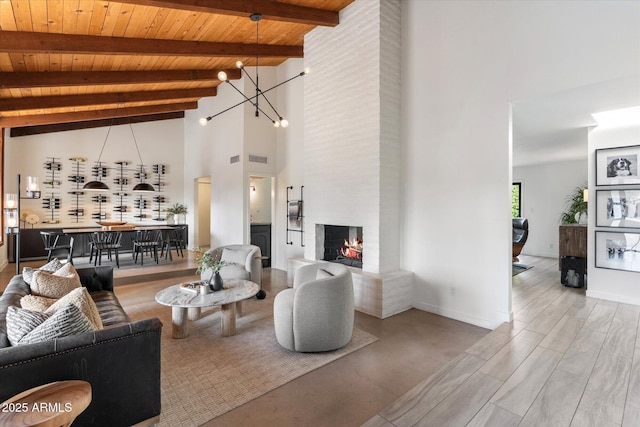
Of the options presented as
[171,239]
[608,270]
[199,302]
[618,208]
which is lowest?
[199,302]

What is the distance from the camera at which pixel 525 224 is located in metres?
7.48

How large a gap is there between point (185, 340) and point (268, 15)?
4.32 meters

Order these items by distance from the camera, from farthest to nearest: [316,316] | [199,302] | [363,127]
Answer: [363,127] → [199,302] → [316,316]

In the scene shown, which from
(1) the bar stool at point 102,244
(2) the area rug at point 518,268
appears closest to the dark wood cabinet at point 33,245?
(1) the bar stool at point 102,244

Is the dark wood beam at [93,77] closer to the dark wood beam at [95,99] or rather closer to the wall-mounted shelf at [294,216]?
the dark wood beam at [95,99]

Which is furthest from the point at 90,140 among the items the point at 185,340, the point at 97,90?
the point at 185,340

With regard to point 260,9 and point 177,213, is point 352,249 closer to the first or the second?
point 260,9

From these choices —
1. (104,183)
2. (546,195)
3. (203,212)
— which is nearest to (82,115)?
(104,183)

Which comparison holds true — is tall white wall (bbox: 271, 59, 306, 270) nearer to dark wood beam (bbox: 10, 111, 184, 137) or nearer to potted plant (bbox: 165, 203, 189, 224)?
potted plant (bbox: 165, 203, 189, 224)

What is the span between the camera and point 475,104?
155 inches

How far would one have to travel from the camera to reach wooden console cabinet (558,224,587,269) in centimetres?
526

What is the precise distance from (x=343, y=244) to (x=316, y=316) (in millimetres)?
2529

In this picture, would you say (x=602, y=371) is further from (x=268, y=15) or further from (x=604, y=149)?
(x=268, y=15)

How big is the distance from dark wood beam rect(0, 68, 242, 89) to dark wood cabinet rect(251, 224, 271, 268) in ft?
11.1
